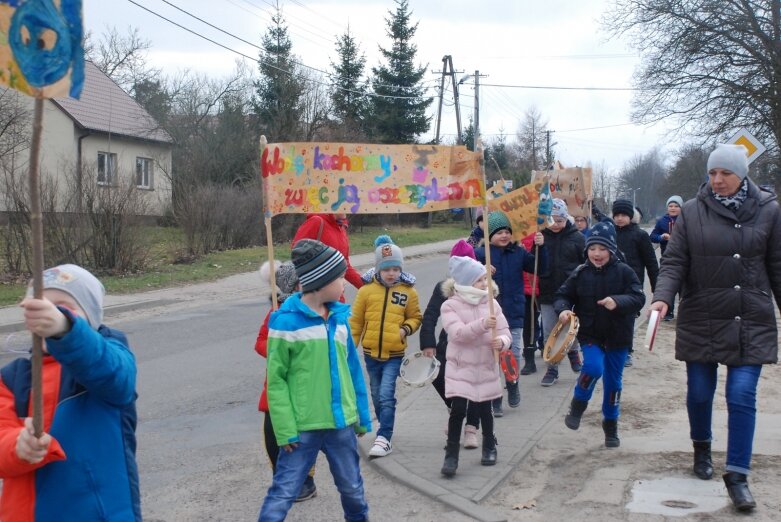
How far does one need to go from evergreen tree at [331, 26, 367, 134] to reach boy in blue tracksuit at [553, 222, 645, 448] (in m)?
41.4

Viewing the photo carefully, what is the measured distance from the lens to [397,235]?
3878 centimetres

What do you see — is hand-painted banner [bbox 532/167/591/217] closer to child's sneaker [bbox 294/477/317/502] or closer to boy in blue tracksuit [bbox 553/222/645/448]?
boy in blue tracksuit [bbox 553/222/645/448]

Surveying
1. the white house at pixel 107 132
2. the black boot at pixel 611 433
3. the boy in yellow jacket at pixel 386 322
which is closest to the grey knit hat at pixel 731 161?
the black boot at pixel 611 433

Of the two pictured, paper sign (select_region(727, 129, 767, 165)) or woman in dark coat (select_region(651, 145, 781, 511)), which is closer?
woman in dark coat (select_region(651, 145, 781, 511))

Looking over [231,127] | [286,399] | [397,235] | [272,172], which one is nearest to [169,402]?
[272,172]

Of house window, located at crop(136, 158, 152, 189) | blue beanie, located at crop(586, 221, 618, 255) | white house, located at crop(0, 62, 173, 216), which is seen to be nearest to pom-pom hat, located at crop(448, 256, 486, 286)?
blue beanie, located at crop(586, 221, 618, 255)

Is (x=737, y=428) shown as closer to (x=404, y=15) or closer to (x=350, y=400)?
(x=350, y=400)

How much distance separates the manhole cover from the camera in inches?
192

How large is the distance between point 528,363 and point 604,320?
306 cm

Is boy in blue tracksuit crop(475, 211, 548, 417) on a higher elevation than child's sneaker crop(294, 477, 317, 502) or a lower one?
higher

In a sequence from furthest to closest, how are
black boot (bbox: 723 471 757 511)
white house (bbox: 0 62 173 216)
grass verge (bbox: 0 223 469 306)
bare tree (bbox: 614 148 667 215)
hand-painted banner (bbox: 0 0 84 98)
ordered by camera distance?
bare tree (bbox: 614 148 667 215)
white house (bbox: 0 62 173 216)
grass verge (bbox: 0 223 469 306)
black boot (bbox: 723 471 757 511)
hand-painted banner (bbox: 0 0 84 98)

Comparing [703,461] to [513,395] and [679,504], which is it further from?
[513,395]

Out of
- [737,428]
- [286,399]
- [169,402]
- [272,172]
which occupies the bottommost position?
[169,402]

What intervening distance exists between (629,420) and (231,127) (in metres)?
35.4
